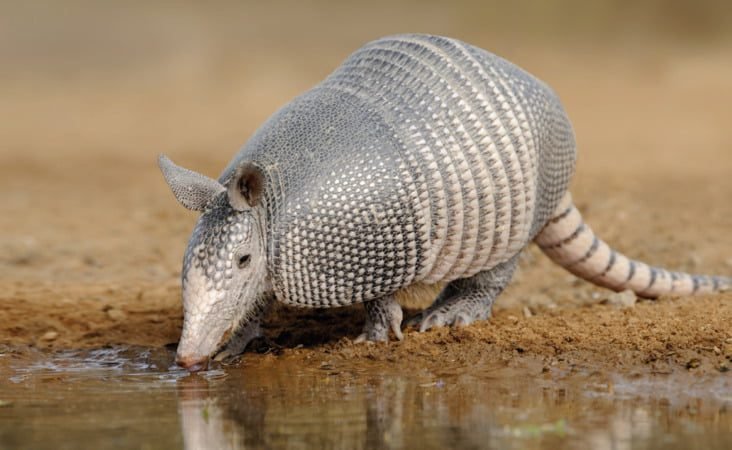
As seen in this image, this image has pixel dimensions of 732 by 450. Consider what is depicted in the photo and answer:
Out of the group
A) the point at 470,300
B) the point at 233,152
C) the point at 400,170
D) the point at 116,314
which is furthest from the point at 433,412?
the point at 233,152

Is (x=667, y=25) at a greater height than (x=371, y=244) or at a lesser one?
greater

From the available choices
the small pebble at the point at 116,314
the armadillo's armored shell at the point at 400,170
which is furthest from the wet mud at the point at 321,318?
the armadillo's armored shell at the point at 400,170

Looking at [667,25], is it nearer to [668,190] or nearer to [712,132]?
[712,132]

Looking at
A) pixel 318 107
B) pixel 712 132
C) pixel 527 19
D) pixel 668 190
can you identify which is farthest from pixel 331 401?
pixel 527 19

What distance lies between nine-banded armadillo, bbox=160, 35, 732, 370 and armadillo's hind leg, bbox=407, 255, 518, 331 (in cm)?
2

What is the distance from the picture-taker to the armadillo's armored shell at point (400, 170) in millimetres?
7223

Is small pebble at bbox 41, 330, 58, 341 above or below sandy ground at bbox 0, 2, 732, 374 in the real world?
below

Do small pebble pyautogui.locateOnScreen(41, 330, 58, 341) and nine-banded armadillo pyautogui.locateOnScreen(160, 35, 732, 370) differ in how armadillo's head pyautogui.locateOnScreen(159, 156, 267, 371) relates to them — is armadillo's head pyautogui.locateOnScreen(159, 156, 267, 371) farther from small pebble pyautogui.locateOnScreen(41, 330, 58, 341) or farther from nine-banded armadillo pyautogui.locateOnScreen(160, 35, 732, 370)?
small pebble pyautogui.locateOnScreen(41, 330, 58, 341)

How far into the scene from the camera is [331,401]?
649 centimetres

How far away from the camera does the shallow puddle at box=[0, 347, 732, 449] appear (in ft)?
18.2

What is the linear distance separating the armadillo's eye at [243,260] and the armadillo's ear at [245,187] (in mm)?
292

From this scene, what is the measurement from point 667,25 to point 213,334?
874 inches

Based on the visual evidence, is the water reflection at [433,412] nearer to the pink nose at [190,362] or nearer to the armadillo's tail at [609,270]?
the pink nose at [190,362]

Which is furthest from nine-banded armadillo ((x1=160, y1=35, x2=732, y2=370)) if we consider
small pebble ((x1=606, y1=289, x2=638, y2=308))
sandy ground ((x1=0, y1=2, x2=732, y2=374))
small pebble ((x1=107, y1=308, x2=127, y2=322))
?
small pebble ((x1=107, y1=308, x2=127, y2=322))
